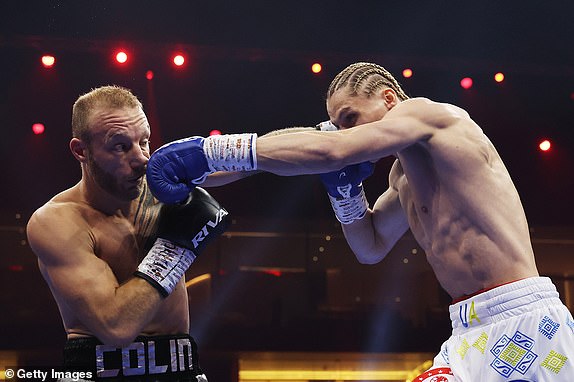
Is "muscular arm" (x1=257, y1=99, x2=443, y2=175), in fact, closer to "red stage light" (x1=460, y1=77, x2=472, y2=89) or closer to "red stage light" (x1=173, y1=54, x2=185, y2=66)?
"red stage light" (x1=173, y1=54, x2=185, y2=66)

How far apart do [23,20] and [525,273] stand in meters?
4.45

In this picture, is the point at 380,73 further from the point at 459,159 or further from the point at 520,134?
the point at 520,134

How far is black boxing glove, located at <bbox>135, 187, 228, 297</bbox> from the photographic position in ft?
7.38

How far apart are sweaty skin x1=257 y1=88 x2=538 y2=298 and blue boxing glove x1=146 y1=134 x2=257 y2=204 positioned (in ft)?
0.18

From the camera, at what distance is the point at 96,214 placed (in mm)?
2441

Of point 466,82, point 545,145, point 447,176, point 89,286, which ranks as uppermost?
point 466,82

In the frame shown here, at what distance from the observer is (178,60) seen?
590 cm

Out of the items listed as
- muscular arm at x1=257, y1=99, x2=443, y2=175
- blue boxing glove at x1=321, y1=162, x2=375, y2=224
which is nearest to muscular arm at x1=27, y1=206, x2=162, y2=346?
muscular arm at x1=257, y1=99, x2=443, y2=175

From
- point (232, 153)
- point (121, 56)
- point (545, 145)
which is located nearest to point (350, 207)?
point (232, 153)

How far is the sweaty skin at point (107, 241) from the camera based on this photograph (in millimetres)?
2193

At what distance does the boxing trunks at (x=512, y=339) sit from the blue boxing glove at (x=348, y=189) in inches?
26.7

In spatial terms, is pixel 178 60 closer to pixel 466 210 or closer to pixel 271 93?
pixel 271 93

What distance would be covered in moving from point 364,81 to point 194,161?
2.39ft

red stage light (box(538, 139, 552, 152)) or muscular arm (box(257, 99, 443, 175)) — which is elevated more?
red stage light (box(538, 139, 552, 152))
